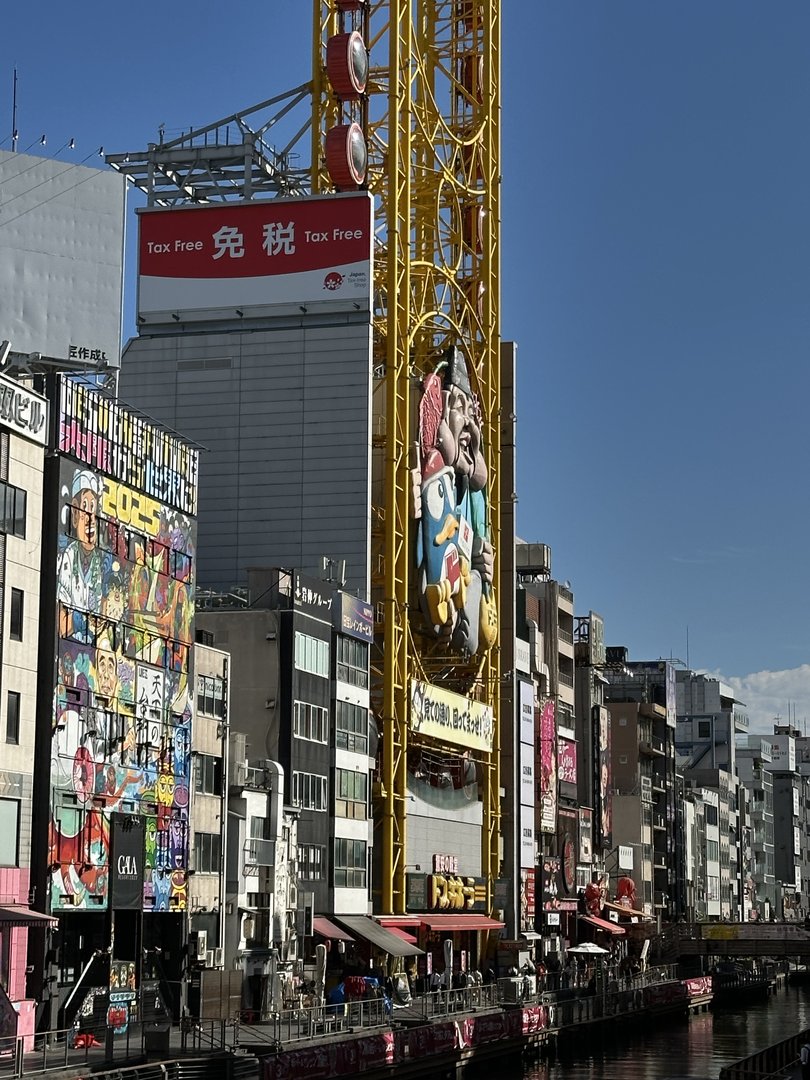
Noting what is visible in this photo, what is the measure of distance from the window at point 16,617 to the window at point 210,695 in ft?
51.6

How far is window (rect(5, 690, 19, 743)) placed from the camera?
65875 mm

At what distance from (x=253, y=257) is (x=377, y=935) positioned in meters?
41.0

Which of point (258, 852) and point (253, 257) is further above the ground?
point (253, 257)

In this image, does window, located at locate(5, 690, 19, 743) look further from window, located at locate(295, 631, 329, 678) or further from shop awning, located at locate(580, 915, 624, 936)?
shop awning, located at locate(580, 915, 624, 936)

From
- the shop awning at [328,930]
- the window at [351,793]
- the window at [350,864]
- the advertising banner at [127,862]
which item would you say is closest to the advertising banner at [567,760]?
the window at [351,793]

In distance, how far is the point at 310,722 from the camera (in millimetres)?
91938

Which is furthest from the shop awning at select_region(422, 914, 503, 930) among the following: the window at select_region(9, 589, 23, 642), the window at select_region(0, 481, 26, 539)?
the window at select_region(0, 481, 26, 539)

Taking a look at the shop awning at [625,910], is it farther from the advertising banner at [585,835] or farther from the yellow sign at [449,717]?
the yellow sign at [449,717]

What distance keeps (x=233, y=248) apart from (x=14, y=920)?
58.3 metres

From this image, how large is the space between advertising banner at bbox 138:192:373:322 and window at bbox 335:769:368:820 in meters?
28.4

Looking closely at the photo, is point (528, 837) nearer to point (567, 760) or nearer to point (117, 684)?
point (567, 760)

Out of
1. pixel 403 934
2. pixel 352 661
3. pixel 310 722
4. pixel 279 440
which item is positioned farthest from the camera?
pixel 279 440

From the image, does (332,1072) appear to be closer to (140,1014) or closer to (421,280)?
(140,1014)

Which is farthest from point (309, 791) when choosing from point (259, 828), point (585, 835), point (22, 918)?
point (585, 835)
